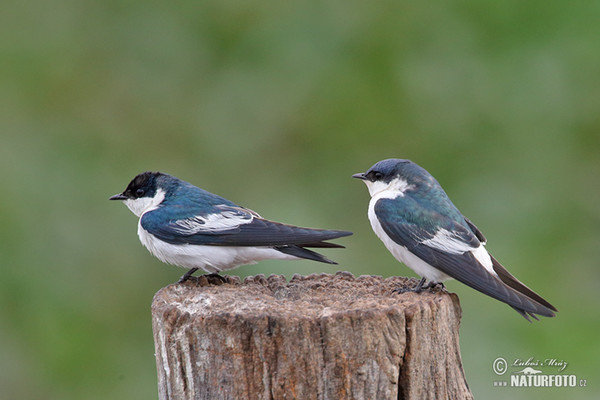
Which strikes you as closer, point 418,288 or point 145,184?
point 418,288

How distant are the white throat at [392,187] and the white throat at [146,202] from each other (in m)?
1.07

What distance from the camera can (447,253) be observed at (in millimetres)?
3676

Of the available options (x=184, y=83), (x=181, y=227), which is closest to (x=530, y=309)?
(x=181, y=227)

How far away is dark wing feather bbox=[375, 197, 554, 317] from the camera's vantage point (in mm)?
3502

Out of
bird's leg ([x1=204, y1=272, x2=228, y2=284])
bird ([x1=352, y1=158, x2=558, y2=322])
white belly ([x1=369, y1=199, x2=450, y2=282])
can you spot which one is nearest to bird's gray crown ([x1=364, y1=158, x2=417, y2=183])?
bird ([x1=352, y1=158, x2=558, y2=322])

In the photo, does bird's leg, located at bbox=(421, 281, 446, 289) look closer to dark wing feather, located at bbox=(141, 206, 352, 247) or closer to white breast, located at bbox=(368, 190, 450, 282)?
white breast, located at bbox=(368, 190, 450, 282)

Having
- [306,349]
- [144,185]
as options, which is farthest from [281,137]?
[306,349]

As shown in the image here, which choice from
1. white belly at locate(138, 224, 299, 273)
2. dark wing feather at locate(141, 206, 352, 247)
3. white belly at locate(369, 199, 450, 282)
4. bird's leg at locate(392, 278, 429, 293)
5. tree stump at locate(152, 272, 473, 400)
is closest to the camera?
tree stump at locate(152, 272, 473, 400)

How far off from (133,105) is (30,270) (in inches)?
66.9

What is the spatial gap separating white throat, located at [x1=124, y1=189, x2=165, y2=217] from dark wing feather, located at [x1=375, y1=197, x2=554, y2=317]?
3.83 ft

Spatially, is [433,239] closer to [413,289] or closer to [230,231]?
[413,289]

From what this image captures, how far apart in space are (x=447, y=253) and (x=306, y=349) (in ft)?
3.52

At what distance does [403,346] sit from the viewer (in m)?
2.92

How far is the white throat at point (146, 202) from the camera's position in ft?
14.4
